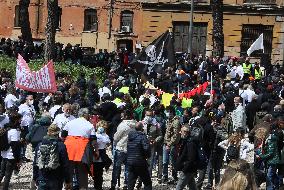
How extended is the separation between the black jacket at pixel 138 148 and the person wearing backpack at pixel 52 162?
1864mm

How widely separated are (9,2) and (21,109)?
1530 inches

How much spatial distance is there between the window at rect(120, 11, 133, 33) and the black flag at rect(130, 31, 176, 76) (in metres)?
29.7

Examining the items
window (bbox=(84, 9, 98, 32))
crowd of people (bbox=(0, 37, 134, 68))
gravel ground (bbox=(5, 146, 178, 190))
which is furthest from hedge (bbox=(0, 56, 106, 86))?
window (bbox=(84, 9, 98, 32))

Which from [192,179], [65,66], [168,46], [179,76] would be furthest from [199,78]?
[192,179]

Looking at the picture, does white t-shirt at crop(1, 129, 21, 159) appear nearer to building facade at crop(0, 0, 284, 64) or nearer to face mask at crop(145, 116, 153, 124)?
face mask at crop(145, 116, 153, 124)

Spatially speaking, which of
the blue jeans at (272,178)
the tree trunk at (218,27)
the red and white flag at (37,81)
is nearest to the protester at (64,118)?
the red and white flag at (37,81)

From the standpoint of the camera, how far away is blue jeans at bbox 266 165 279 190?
1498 centimetres

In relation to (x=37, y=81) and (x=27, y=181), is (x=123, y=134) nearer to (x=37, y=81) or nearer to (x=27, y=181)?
(x=27, y=181)

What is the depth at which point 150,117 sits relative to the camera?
53.9 ft

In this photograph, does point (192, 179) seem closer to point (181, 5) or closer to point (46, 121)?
point (46, 121)

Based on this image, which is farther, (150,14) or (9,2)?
(9,2)

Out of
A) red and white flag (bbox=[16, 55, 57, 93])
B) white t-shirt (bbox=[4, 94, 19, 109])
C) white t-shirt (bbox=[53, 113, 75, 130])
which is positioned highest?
red and white flag (bbox=[16, 55, 57, 93])

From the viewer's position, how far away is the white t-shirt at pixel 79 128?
1419 centimetres

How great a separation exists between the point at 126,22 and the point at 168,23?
4.79m
